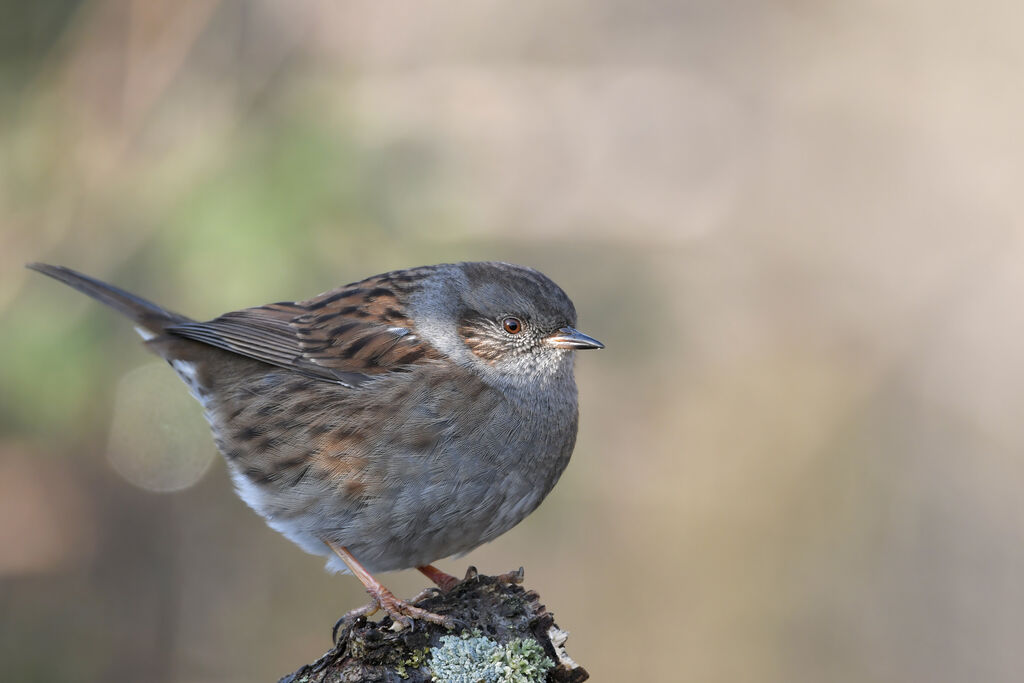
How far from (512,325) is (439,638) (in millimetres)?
1364

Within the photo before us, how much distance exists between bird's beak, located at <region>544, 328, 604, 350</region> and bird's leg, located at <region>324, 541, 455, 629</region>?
3.60ft

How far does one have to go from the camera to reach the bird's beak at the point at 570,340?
3.79 meters

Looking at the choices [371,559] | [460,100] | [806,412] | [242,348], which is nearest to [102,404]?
[242,348]

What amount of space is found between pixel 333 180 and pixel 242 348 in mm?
1271

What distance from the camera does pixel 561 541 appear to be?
6199 mm

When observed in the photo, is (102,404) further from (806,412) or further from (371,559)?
(806,412)

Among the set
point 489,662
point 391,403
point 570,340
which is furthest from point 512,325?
point 489,662

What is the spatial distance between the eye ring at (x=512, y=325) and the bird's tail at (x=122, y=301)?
55.4 inches


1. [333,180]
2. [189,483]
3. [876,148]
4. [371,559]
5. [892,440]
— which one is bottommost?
[371,559]

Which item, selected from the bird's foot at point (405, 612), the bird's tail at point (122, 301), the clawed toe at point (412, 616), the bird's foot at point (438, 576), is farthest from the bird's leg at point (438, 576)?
the bird's tail at point (122, 301)

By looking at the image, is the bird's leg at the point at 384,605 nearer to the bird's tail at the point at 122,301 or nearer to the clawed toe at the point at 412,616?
the clawed toe at the point at 412,616

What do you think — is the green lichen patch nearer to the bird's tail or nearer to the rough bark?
the rough bark

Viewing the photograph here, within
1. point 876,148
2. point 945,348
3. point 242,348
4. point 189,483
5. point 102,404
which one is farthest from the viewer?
point 876,148

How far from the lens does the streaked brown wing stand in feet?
12.4
